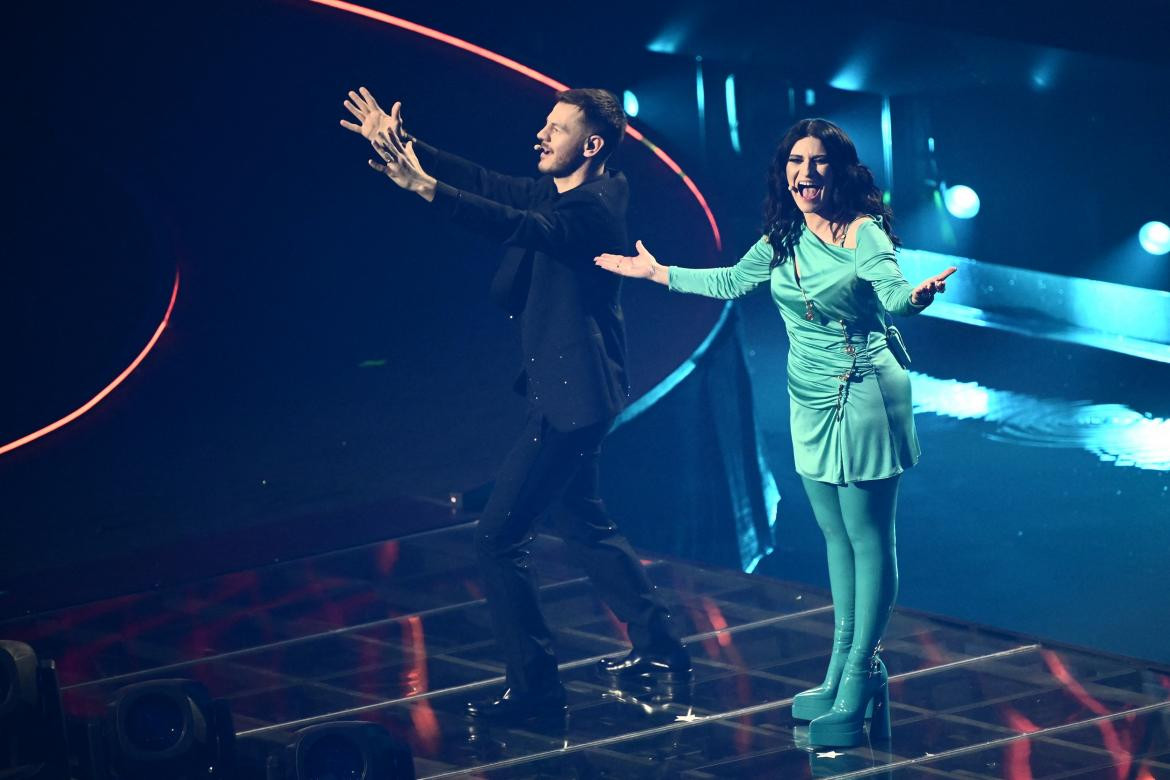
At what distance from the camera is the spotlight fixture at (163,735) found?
3691 mm

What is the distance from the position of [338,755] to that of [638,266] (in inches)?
56.6

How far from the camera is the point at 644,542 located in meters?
6.39

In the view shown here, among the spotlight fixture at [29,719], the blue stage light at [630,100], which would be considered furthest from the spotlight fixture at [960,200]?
the spotlight fixture at [29,719]

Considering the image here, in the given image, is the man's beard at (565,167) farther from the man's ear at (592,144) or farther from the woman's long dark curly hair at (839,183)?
the woman's long dark curly hair at (839,183)

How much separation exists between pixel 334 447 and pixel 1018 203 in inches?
131

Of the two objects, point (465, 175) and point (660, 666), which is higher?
point (465, 175)

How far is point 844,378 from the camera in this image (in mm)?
3727

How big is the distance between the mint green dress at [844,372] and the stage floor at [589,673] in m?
0.72

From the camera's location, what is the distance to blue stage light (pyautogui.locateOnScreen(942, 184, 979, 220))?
21.0ft

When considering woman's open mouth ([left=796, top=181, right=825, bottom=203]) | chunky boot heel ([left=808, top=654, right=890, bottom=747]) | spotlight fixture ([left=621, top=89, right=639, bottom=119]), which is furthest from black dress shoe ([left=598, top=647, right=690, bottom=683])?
spotlight fixture ([left=621, top=89, right=639, bottom=119])

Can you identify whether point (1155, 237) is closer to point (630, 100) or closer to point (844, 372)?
point (844, 372)

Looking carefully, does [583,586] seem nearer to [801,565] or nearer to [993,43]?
[801,565]

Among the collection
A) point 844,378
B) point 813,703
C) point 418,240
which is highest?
point 418,240

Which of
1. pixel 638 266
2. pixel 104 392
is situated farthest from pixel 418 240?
pixel 638 266
